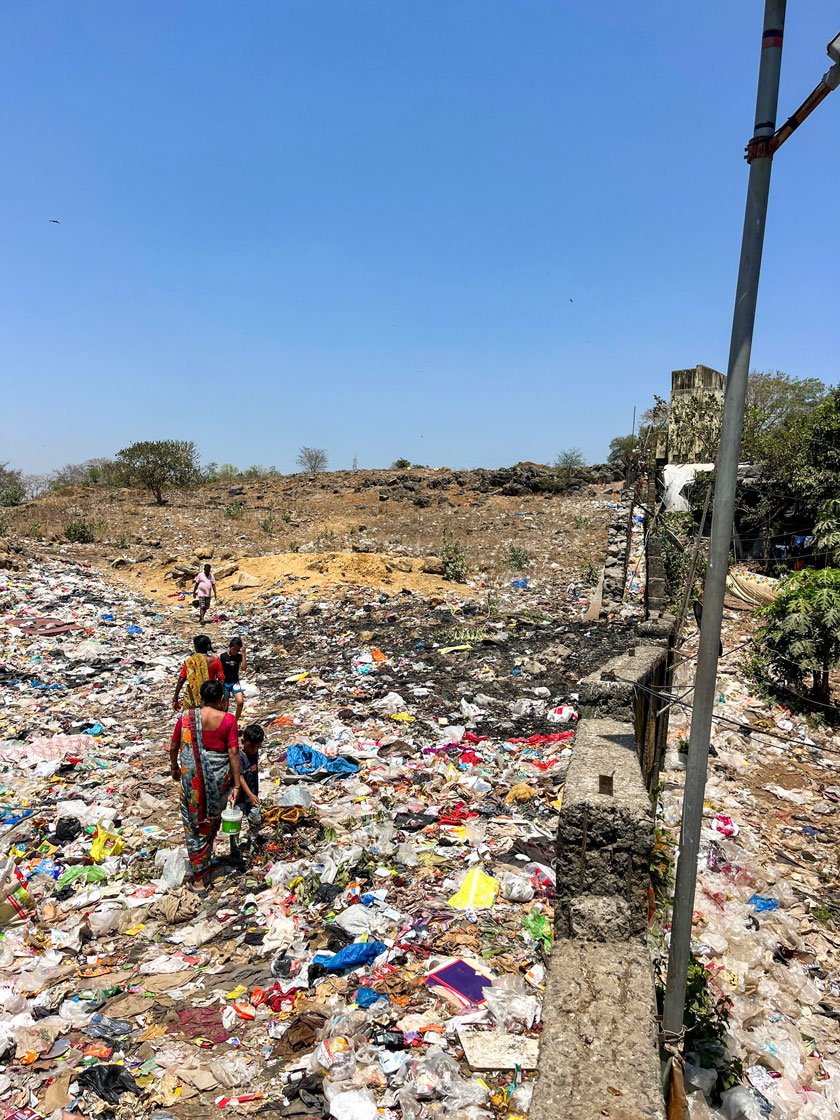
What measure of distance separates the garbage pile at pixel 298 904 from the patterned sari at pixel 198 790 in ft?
0.81

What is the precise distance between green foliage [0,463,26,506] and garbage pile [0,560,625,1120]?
66.7 ft

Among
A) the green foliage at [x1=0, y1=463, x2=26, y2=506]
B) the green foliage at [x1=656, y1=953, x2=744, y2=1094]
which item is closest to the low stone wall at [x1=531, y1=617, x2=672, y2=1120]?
the green foliage at [x1=656, y1=953, x2=744, y2=1094]

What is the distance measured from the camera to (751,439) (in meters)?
13.6

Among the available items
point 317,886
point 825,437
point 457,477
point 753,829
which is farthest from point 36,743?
point 457,477

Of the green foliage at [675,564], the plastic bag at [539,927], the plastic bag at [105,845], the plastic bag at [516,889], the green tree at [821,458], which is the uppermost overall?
the green tree at [821,458]

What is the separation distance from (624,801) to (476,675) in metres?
5.20

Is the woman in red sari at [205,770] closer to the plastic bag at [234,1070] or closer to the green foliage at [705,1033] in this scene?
the plastic bag at [234,1070]

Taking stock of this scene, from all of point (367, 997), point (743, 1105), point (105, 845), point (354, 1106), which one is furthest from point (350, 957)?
point (105, 845)

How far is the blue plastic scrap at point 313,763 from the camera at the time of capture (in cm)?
546

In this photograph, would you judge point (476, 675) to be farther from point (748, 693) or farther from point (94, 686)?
point (94, 686)

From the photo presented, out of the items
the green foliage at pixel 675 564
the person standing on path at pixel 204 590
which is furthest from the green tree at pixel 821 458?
the person standing on path at pixel 204 590

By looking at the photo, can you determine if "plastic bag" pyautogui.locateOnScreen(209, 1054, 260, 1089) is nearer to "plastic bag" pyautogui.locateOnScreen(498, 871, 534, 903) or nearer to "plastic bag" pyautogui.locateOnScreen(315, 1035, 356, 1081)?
"plastic bag" pyautogui.locateOnScreen(315, 1035, 356, 1081)

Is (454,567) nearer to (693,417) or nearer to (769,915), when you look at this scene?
(693,417)

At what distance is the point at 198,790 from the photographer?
13.2ft
